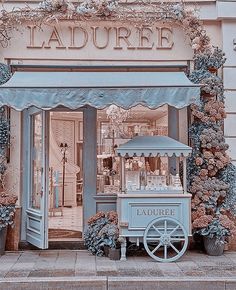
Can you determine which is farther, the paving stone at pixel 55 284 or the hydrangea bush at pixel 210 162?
the hydrangea bush at pixel 210 162

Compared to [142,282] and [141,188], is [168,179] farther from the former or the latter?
[142,282]

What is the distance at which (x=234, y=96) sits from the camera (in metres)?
9.60

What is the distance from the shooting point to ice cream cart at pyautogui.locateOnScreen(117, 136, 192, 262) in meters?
8.25

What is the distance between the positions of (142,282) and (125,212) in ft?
5.30

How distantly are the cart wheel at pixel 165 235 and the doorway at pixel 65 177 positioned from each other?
2020 mm

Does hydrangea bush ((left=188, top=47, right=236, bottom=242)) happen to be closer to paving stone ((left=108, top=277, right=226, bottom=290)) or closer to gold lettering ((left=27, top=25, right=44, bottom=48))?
paving stone ((left=108, top=277, right=226, bottom=290))

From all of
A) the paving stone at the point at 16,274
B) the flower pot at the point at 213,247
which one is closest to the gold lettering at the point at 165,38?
the flower pot at the point at 213,247

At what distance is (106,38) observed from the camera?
9.60 metres

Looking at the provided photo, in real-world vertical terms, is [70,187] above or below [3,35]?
below

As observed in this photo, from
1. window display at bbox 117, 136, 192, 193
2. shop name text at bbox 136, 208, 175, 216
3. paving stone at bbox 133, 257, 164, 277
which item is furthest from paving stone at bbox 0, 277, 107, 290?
window display at bbox 117, 136, 192, 193

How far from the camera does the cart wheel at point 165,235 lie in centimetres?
821

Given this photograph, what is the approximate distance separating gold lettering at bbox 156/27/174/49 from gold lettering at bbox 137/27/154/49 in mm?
177

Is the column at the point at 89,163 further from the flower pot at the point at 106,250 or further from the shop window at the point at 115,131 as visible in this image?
the flower pot at the point at 106,250

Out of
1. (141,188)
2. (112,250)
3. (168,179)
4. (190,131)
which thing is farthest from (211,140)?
(112,250)
